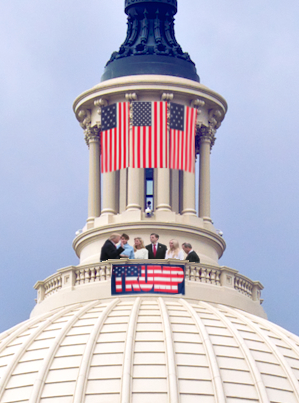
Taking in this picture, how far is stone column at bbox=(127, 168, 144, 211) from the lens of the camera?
6669 cm

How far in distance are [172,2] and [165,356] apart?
22085mm

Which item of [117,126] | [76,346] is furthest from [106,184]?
[76,346]

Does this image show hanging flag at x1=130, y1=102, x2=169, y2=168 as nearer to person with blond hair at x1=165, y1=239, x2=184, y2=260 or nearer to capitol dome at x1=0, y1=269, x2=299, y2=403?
person with blond hair at x1=165, y1=239, x2=184, y2=260

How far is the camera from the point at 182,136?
68.6 m

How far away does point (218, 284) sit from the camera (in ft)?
211

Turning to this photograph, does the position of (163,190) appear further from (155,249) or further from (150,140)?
(155,249)

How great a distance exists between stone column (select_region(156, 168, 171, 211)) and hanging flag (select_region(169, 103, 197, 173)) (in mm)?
730

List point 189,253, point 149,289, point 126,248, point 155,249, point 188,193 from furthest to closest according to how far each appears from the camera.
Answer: point 188,193 < point 189,253 < point 155,249 < point 126,248 < point 149,289

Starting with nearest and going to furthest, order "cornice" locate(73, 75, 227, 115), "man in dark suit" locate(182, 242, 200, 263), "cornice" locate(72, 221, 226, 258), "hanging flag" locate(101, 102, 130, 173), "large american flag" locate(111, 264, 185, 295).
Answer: "large american flag" locate(111, 264, 185, 295) < "man in dark suit" locate(182, 242, 200, 263) < "cornice" locate(72, 221, 226, 258) < "hanging flag" locate(101, 102, 130, 173) < "cornice" locate(73, 75, 227, 115)

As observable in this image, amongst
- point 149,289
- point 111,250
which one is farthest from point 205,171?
point 149,289

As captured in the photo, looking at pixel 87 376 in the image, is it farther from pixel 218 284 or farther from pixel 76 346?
pixel 218 284

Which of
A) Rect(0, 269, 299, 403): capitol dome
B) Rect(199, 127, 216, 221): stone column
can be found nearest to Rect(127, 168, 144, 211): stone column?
Rect(199, 127, 216, 221): stone column

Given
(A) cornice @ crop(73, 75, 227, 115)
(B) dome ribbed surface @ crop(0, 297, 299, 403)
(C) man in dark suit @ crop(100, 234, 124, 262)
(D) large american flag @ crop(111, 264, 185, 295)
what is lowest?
(B) dome ribbed surface @ crop(0, 297, 299, 403)

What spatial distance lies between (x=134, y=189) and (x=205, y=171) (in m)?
4.48
